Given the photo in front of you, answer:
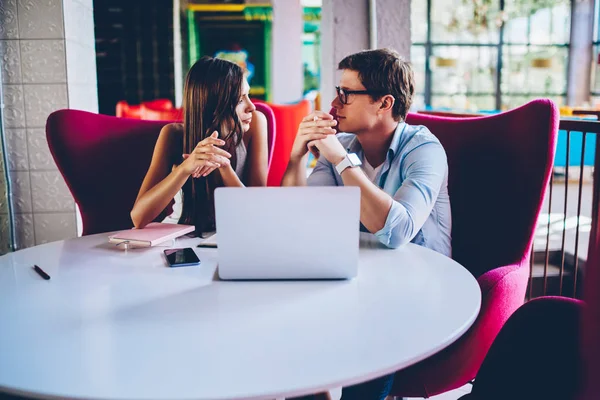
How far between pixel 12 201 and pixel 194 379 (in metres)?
2.42

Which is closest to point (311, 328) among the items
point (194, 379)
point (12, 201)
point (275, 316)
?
point (275, 316)

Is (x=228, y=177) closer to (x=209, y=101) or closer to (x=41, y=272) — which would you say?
(x=209, y=101)

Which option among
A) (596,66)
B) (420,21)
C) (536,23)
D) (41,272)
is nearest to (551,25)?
(536,23)

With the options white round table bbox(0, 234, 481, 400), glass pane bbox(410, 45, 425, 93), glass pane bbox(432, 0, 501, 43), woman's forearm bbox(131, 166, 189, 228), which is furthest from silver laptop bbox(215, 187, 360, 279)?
glass pane bbox(432, 0, 501, 43)

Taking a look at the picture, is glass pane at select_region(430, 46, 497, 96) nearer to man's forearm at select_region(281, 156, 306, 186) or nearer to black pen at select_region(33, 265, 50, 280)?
man's forearm at select_region(281, 156, 306, 186)

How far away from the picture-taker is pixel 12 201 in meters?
2.67

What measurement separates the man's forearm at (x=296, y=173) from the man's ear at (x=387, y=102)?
302 millimetres

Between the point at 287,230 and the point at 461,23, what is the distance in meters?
11.1

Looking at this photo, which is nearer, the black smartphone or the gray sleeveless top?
the black smartphone

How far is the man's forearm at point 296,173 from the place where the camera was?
173 centimetres

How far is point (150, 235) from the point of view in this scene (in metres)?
1.34

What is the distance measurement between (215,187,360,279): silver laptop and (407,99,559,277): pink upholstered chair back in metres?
0.73

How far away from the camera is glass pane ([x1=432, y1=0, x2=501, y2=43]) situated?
10805 millimetres

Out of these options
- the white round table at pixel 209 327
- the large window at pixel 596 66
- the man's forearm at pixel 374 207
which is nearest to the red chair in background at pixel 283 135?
the man's forearm at pixel 374 207
